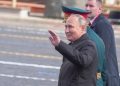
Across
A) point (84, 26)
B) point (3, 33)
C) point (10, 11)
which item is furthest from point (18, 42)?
point (84, 26)

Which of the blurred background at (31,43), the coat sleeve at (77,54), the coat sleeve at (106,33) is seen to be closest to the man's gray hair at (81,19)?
the coat sleeve at (77,54)

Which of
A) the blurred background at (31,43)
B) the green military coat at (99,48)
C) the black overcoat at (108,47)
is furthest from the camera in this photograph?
the blurred background at (31,43)

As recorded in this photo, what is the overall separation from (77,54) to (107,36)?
1493 mm

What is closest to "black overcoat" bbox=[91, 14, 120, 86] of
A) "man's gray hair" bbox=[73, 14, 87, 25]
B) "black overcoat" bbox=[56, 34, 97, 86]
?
"black overcoat" bbox=[56, 34, 97, 86]

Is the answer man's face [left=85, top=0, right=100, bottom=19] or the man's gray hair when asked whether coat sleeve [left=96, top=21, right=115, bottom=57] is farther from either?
the man's gray hair

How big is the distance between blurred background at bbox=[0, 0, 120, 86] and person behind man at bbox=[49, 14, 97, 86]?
619 cm

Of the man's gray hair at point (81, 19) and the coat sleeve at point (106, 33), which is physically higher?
the man's gray hair at point (81, 19)

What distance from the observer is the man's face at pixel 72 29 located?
4805mm

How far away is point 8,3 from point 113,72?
81.9ft

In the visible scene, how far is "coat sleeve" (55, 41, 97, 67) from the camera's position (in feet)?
15.5

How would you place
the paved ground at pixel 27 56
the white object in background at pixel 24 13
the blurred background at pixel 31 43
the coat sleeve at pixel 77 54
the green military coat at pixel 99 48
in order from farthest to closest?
the white object in background at pixel 24 13
the blurred background at pixel 31 43
the paved ground at pixel 27 56
the green military coat at pixel 99 48
the coat sleeve at pixel 77 54

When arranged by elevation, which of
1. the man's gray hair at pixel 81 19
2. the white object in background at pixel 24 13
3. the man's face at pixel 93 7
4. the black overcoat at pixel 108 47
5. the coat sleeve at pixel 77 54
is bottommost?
the white object in background at pixel 24 13

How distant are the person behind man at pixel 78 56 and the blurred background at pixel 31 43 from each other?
244 inches

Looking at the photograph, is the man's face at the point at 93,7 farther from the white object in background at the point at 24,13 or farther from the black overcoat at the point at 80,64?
the white object in background at the point at 24,13
